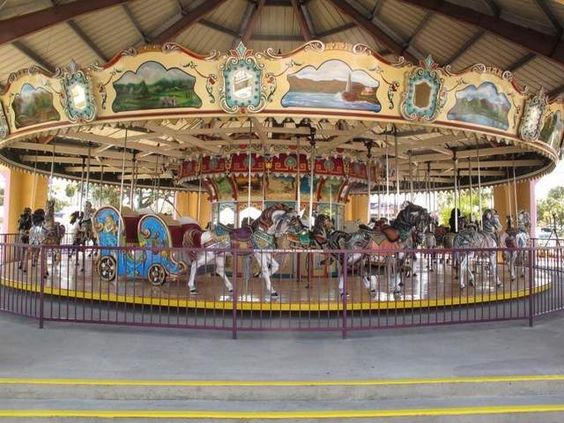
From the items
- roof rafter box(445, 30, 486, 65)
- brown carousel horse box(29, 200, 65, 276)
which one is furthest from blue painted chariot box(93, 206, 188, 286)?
roof rafter box(445, 30, 486, 65)

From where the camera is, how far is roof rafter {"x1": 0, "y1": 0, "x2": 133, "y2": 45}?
880 cm

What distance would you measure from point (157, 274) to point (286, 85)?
12.7 ft

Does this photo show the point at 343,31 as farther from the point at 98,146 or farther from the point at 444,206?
the point at 444,206

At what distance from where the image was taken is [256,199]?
10531 mm

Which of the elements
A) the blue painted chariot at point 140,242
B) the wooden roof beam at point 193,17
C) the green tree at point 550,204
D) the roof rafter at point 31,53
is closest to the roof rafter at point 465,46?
the wooden roof beam at point 193,17

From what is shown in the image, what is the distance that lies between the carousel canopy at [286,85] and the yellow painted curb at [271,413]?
4.02 m

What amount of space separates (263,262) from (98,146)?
772cm

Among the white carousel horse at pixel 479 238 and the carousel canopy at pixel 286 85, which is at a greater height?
the carousel canopy at pixel 286 85

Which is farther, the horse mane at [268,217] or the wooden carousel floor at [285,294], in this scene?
the horse mane at [268,217]

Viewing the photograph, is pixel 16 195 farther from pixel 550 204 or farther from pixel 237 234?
pixel 550 204

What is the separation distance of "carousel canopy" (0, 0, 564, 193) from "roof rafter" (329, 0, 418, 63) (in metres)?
0.06

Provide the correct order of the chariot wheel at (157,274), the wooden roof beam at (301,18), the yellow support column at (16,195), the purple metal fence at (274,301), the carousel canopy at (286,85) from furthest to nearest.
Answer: the yellow support column at (16,195) < the wooden roof beam at (301,18) < the chariot wheel at (157,274) < the carousel canopy at (286,85) < the purple metal fence at (274,301)

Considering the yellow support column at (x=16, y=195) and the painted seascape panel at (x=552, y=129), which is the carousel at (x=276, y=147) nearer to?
the painted seascape panel at (x=552, y=129)

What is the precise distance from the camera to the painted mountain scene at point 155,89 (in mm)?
6496
